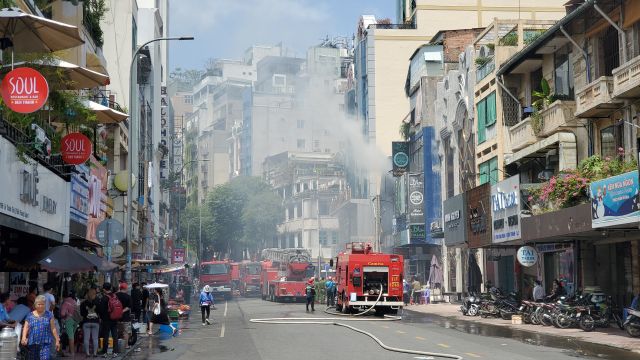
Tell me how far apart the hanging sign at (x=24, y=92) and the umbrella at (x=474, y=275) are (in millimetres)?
35741

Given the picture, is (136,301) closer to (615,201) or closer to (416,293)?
(615,201)

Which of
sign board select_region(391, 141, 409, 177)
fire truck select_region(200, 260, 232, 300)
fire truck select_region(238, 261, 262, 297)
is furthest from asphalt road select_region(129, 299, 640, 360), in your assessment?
fire truck select_region(238, 261, 262, 297)

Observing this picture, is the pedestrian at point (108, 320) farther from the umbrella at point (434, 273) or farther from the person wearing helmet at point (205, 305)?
the umbrella at point (434, 273)

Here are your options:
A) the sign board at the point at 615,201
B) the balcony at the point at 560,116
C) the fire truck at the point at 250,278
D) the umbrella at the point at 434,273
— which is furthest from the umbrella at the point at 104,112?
the fire truck at the point at 250,278

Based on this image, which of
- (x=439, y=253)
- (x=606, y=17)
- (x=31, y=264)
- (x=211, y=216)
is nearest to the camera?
(x=31, y=264)

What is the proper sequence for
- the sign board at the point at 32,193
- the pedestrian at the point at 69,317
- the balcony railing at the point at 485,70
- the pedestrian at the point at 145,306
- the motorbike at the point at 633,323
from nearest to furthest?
the sign board at the point at 32,193, the pedestrian at the point at 69,317, the motorbike at the point at 633,323, the pedestrian at the point at 145,306, the balcony railing at the point at 485,70

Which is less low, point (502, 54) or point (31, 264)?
point (502, 54)

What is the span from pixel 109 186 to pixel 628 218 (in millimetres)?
28531

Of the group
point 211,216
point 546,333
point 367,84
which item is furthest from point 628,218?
point 211,216

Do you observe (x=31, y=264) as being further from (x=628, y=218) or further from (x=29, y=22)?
(x=628, y=218)

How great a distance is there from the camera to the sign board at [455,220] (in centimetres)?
4647

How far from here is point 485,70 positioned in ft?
157

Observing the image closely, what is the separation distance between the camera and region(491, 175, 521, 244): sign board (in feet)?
123

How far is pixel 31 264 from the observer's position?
70.1ft
